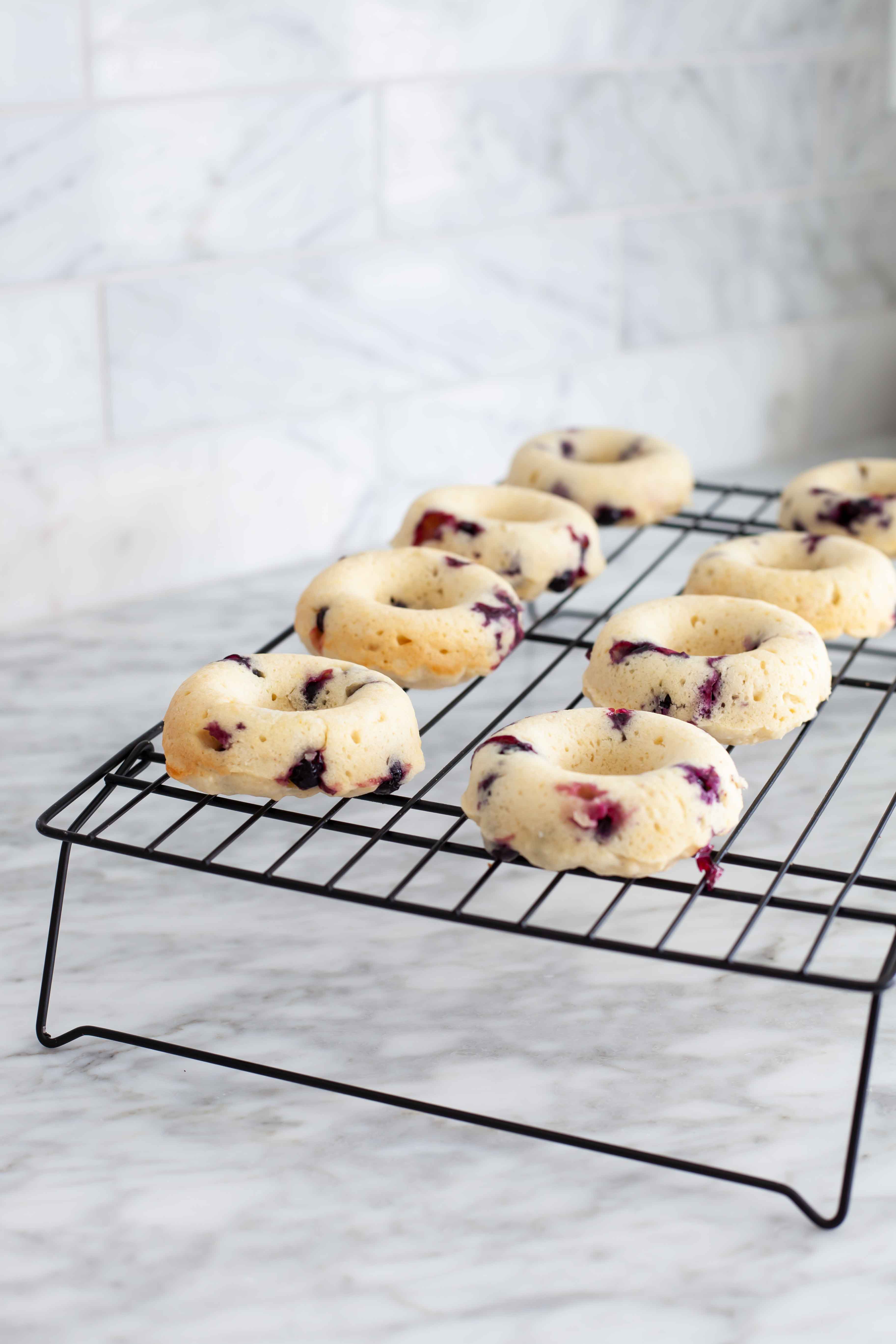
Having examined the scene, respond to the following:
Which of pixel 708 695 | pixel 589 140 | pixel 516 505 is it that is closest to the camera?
pixel 708 695

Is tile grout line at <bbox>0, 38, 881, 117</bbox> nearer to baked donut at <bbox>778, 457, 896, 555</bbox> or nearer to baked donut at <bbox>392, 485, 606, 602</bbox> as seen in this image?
baked donut at <bbox>392, 485, 606, 602</bbox>

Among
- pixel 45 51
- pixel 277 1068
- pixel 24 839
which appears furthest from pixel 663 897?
pixel 45 51

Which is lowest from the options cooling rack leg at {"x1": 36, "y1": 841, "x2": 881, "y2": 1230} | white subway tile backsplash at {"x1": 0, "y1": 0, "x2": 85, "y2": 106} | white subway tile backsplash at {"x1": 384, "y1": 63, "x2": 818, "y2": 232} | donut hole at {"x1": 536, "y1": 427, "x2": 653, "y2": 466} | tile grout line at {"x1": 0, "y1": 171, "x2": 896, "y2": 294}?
cooling rack leg at {"x1": 36, "y1": 841, "x2": 881, "y2": 1230}

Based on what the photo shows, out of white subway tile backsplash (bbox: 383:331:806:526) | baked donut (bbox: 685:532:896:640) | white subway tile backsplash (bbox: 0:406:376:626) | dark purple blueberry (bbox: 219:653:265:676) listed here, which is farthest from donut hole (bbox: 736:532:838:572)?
white subway tile backsplash (bbox: 383:331:806:526)

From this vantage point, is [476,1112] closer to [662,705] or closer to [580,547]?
[662,705]

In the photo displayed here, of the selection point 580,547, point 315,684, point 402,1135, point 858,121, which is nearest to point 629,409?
point 858,121

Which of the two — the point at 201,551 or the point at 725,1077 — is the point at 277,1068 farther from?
the point at 201,551

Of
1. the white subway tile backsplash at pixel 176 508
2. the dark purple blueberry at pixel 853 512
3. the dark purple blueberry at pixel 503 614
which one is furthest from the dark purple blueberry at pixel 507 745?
the white subway tile backsplash at pixel 176 508
